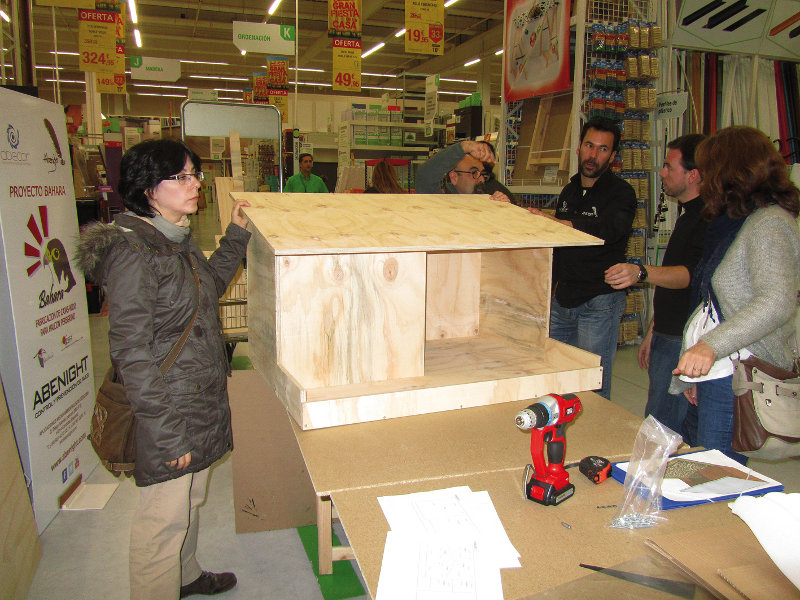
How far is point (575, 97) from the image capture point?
4.42m

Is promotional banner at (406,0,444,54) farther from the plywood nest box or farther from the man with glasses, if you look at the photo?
the plywood nest box

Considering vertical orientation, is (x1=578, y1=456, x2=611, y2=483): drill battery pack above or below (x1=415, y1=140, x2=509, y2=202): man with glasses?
below

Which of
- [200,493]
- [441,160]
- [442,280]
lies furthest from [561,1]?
[200,493]

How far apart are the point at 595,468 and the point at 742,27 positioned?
5633mm

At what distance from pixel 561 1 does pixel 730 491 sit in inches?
164

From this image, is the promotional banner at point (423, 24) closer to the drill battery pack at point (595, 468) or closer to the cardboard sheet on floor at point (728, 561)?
the drill battery pack at point (595, 468)

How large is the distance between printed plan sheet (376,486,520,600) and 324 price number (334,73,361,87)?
27.3 ft

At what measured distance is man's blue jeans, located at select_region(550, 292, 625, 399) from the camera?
256 centimetres

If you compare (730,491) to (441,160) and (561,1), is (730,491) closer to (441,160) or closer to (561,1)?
(441,160)

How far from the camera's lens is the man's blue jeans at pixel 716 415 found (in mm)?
1832

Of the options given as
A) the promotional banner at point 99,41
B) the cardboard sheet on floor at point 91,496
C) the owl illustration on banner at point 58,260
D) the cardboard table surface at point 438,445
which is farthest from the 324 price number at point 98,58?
the cardboard table surface at point 438,445

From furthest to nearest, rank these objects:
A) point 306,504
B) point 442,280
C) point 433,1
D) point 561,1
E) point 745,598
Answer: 1. point 433,1
2. point 561,1
3. point 306,504
4. point 442,280
5. point 745,598

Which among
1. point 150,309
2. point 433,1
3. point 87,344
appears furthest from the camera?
point 433,1

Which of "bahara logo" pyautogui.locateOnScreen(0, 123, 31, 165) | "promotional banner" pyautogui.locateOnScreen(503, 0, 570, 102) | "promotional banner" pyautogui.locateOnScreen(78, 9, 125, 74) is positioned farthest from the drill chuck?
"promotional banner" pyautogui.locateOnScreen(78, 9, 125, 74)
